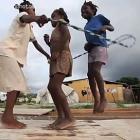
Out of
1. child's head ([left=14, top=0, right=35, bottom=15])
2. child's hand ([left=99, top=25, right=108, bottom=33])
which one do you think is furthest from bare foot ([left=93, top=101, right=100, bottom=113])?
child's head ([left=14, top=0, right=35, bottom=15])

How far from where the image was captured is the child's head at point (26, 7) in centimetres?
568

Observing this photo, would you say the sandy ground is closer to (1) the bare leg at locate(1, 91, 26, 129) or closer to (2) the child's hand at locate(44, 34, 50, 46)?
(1) the bare leg at locate(1, 91, 26, 129)

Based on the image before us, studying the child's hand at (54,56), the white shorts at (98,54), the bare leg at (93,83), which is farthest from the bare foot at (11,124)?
the white shorts at (98,54)

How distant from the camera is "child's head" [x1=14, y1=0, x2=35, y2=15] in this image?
5680 mm

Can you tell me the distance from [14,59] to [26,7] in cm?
69

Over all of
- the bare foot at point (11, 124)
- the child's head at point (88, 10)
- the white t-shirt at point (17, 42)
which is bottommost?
the bare foot at point (11, 124)

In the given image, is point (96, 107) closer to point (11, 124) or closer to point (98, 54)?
point (98, 54)

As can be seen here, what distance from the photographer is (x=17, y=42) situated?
548cm

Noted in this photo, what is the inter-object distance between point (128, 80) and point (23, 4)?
76849mm

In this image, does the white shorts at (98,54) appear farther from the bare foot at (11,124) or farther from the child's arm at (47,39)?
the bare foot at (11,124)

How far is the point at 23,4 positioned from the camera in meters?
5.72

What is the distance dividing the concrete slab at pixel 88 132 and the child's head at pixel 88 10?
1949mm

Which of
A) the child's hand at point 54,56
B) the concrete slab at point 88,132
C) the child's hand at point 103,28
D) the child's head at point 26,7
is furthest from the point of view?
the child's hand at point 103,28

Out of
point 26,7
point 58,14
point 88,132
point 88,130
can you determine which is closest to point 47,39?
point 58,14
